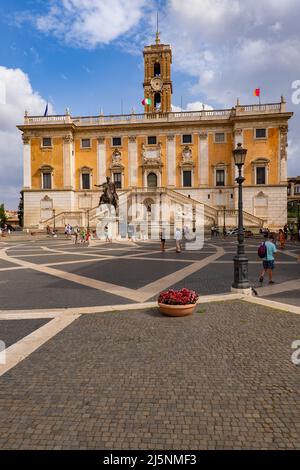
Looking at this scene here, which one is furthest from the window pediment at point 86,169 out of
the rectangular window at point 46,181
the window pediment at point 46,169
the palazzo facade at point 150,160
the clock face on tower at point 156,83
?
the clock face on tower at point 156,83

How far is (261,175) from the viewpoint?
1913 inches

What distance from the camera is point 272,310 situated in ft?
26.0

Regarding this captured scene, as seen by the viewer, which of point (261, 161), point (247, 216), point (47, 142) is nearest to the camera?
point (247, 216)

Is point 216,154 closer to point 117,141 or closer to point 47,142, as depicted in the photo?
point 117,141

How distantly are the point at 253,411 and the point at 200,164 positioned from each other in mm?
48984

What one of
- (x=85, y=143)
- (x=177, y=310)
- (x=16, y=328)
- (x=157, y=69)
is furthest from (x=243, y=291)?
(x=157, y=69)

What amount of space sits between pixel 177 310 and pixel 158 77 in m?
60.9

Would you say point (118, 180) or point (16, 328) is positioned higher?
point (118, 180)

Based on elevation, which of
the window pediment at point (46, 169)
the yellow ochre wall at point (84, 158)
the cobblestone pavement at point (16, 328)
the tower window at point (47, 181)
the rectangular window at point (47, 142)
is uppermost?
the rectangular window at point (47, 142)

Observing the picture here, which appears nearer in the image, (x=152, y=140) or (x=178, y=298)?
(x=178, y=298)

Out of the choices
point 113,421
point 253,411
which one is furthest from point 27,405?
point 253,411

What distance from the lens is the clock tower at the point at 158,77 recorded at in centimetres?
5981

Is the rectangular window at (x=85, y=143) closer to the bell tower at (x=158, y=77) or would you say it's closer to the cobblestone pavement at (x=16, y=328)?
the bell tower at (x=158, y=77)

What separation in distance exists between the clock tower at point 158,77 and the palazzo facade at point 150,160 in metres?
10.5
